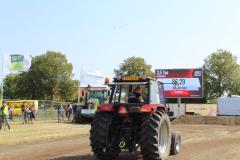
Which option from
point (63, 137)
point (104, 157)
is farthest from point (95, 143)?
point (63, 137)

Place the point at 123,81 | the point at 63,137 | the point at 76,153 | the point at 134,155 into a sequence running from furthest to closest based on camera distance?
the point at 63,137 → the point at 76,153 → the point at 134,155 → the point at 123,81

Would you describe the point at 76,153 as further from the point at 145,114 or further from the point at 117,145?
the point at 145,114

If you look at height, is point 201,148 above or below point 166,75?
below

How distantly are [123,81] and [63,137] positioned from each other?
9093 millimetres

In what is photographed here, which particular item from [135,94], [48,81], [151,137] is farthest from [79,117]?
[48,81]

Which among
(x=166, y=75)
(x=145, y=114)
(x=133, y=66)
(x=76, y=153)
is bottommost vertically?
(x=76, y=153)

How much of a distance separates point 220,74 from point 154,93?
87.7 m

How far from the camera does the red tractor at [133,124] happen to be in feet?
37.9

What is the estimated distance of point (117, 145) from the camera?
1223 centimetres

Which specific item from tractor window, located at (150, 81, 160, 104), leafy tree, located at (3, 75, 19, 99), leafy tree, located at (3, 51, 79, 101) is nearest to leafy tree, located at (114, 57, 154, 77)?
leafy tree, located at (3, 51, 79, 101)

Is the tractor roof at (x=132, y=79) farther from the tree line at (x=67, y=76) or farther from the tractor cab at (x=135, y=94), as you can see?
the tree line at (x=67, y=76)

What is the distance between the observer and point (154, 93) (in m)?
13.0

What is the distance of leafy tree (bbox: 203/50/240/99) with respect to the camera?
96.9m

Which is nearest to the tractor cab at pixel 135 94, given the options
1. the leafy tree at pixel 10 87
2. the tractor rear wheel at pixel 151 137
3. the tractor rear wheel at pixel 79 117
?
the tractor rear wheel at pixel 151 137
